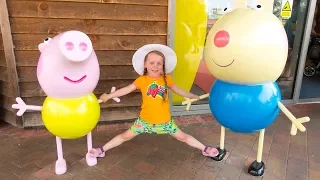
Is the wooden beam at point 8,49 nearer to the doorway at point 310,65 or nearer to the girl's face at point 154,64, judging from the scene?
the girl's face at point 154,64

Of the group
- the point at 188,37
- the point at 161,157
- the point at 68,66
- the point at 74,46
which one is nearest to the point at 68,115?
the point at 68,66

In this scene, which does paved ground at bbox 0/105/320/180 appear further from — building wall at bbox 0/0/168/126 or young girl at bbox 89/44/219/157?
building wall at bbox 0/0/168/126

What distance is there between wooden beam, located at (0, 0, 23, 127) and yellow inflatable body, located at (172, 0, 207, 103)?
2207mm

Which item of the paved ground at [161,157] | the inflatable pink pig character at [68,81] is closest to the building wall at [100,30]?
the paved ground at [161,157]

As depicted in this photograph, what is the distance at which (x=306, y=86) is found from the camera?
623cm

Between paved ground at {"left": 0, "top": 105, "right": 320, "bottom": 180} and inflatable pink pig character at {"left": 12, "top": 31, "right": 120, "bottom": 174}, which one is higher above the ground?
inflatable pink pig character at {"left": 12, "top": 31, "right": 120, "bottom": 174}

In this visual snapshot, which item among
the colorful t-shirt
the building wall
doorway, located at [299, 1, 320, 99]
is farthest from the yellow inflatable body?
doorway, located at [299, 1, 320, 99]

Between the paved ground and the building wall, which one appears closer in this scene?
the paved ground

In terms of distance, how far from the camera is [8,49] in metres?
3.55

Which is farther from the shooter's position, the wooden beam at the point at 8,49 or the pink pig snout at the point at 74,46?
the wooden beam at the point at 8,49

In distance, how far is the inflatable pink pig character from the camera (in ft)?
7.59

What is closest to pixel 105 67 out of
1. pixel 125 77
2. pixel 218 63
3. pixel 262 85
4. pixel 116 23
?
pixel 125 77

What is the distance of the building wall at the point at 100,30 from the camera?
3559 millimetres

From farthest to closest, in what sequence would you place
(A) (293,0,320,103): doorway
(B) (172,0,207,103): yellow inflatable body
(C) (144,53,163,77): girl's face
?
(A) (293,0,320,103): doorway, (B) (172,0,207,103): yellow inflatable body, (C) (144,53,163,77): girl's face
